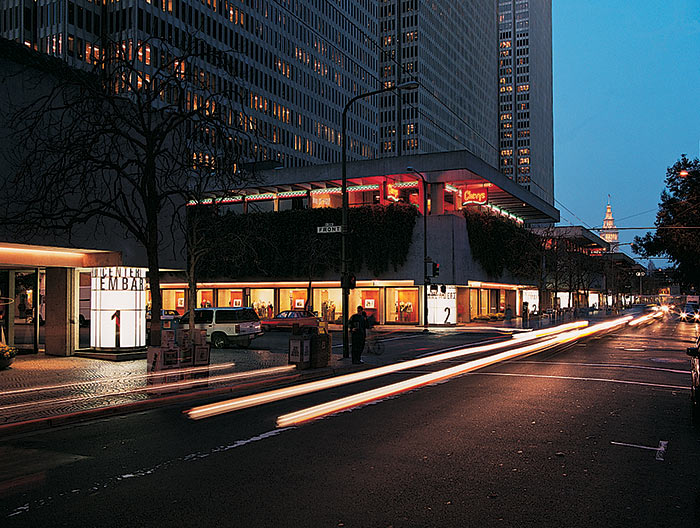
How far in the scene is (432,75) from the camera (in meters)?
141

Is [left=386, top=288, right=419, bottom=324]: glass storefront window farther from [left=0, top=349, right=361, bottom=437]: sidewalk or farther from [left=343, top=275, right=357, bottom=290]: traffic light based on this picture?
[left=0, top=349, right=361, bottom=437]: sidewalk

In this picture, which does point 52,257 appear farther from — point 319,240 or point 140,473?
point 319,240

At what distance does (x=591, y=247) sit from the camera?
342ft

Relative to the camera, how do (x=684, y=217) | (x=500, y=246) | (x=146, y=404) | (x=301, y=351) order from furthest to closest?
(x=500, y=246) → (x=684, y=217) → (x=301, y=351) → (x=146, y=404)

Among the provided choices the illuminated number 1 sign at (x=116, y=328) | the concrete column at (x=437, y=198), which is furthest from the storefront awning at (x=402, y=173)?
Result: the illuminated number 1 sign at (x=116, y=328)

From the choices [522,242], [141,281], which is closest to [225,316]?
[141,281]

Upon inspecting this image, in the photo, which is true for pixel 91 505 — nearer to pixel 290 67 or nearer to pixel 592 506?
pixel 592 506

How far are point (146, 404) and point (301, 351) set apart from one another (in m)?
6.39

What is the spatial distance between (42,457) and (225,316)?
17.7 meters

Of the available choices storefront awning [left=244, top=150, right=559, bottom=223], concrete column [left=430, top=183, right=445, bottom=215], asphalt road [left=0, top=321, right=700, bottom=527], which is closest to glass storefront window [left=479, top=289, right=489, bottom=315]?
Answer: storefront awning [left=244, top=150, right=559, bottom=223]

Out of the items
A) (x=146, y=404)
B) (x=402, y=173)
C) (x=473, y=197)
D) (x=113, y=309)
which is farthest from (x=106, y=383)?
(x=473, y=197)

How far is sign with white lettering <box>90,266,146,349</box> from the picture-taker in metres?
20.6

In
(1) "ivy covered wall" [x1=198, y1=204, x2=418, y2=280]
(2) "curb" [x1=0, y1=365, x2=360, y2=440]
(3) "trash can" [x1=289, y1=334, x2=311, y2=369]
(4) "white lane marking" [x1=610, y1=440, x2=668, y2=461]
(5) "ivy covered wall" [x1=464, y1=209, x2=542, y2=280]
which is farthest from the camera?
(5) "ivy covered wall" [x1=464, y1=209, x2=542, y2=280]

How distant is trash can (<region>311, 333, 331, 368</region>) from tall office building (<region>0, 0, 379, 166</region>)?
41.5 m
